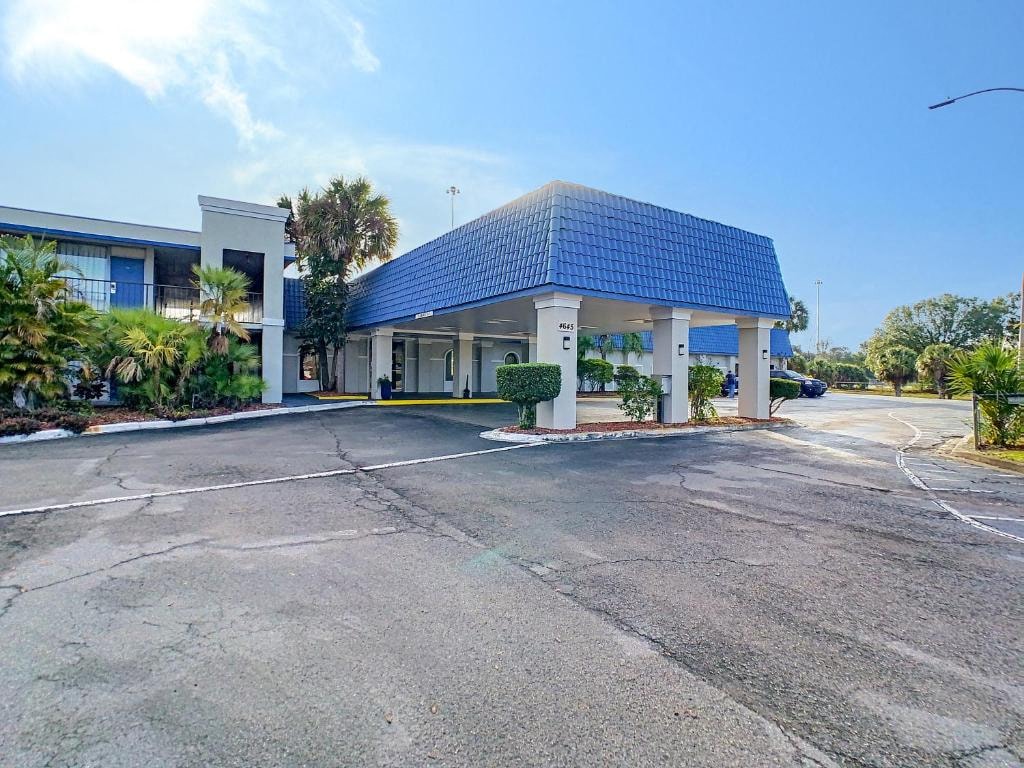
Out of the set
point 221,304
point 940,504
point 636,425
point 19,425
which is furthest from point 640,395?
point 19,425

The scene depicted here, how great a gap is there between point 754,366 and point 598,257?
744cm

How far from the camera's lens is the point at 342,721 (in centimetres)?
242

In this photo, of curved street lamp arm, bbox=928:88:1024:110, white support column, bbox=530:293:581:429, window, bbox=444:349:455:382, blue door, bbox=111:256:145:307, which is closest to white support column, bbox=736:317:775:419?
white support column, bbox=530:293:581:429

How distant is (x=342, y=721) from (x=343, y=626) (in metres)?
0.94

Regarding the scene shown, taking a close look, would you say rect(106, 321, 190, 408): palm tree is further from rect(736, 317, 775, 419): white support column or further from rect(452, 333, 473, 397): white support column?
rect(736, 317, 775, 419): white support column

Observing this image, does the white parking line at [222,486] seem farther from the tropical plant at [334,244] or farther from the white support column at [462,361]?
the tropical plant at [334,244]

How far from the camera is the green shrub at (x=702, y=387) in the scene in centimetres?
1508

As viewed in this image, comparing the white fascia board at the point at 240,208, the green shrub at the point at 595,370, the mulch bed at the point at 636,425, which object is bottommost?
the mulch bed at the point at 636,425

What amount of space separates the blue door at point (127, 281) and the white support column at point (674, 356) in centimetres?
1728

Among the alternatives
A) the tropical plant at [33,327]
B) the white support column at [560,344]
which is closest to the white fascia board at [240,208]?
the tropical plant at [33,327]

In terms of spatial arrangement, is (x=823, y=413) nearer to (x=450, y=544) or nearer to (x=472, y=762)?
(x=450, y=544)

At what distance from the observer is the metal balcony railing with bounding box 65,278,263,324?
58.2 ft

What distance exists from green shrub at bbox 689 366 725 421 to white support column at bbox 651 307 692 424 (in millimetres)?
533

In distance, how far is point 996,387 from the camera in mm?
11469
